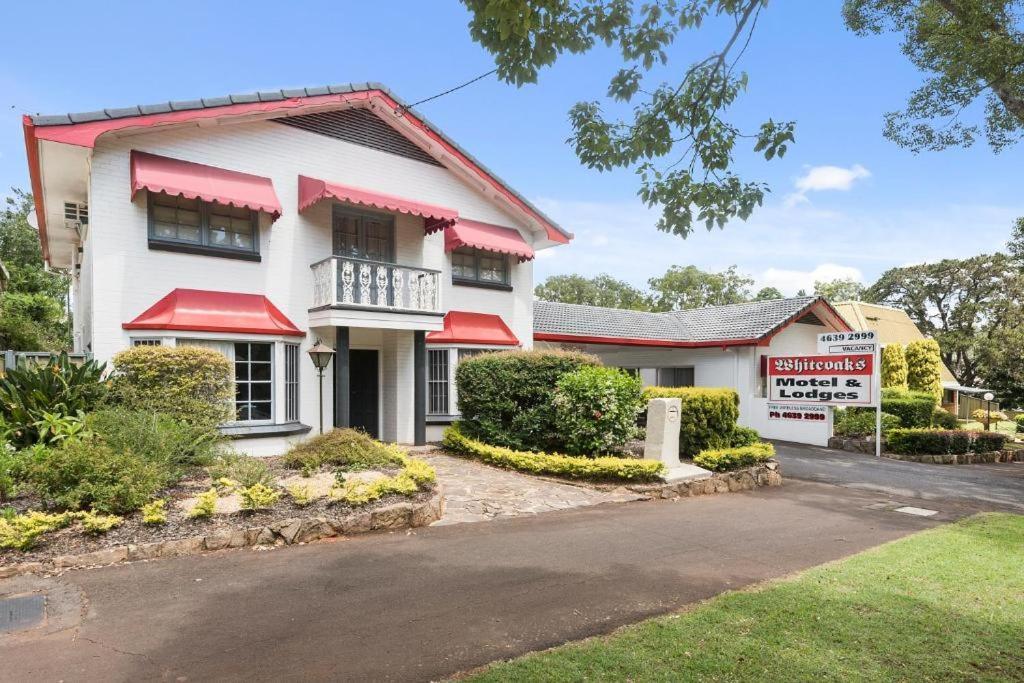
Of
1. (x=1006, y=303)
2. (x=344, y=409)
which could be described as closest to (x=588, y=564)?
(x=344, y=409)

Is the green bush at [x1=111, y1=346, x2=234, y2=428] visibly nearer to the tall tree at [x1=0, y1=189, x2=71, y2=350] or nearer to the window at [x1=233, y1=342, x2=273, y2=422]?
the window at [x1=233, y1=342, x2=273, y2=422]

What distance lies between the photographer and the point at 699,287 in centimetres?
4819

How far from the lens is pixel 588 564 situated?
250 inches

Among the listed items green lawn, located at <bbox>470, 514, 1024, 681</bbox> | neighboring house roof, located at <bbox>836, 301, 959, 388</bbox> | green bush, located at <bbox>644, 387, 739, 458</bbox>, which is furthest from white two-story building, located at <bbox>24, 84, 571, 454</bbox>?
neighboring house roof, located at <bbox>836, 301, 959, 388</bbox>

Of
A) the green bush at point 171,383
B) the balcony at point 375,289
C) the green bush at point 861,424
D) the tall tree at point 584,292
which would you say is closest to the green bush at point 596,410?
the balcony at point 375,289

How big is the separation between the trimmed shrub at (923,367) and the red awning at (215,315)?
26.3 meters

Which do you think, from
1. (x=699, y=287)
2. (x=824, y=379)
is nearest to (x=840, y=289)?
(x=699, y=287)

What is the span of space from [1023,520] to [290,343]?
13339 millimetres

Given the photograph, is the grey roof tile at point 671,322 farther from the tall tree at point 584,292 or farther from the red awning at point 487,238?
the tall tree at point 584,292

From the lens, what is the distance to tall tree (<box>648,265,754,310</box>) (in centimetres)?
4738

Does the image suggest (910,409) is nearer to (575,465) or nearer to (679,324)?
(679,324)

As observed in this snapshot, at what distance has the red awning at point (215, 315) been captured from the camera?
35.5 ft

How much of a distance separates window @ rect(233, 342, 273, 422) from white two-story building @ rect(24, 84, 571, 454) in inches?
1.1

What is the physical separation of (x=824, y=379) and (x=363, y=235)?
41.4 feet
